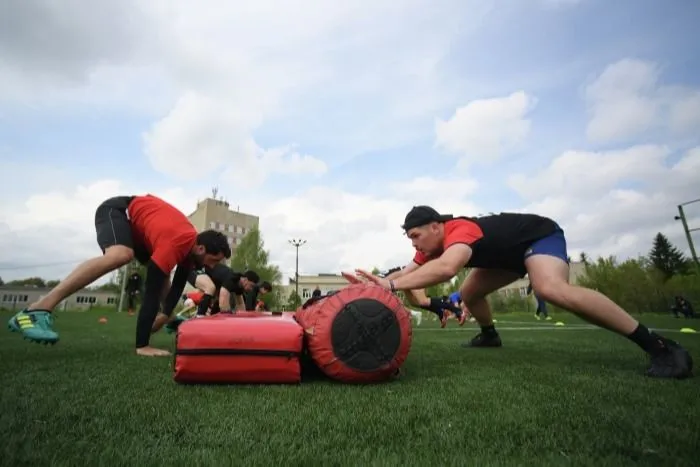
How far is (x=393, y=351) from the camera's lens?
9.29 ft

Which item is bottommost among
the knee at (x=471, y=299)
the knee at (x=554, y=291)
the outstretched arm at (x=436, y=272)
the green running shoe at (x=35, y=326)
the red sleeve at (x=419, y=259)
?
the green running shoe at (x=35, y=326)

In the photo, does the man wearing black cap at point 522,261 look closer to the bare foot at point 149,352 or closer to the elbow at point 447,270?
the elbow at point 447,270

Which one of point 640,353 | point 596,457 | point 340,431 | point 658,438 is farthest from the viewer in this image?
point 640,353

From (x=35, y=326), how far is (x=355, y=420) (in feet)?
11.4

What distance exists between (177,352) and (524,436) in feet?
7.08

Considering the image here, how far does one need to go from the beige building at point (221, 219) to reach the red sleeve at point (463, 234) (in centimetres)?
6476

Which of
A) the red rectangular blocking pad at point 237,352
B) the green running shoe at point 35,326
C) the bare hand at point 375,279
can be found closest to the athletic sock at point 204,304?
the green running shoe at point 35,326

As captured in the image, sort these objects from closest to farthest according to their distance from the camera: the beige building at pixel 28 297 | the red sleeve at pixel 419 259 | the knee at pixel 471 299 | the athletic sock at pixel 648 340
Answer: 1. the athletic sock at pixel 648 340
2. the red sleeve at pixel 419 259
3. the knee at pixel 471 299
4. the beige building at pixel 28 297

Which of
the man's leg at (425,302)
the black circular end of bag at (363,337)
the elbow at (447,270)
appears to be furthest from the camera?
the man's leg at (425,302)

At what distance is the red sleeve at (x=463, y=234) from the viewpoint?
3.55 m

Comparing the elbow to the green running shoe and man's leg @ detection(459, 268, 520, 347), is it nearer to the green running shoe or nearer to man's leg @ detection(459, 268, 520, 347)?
man's leg @ detection(459, 268, 520, 347)

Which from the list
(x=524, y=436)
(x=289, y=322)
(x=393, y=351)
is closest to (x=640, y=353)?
(x=393, y=351)

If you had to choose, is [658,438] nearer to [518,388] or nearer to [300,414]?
[518,388]

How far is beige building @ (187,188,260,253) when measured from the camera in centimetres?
6738
